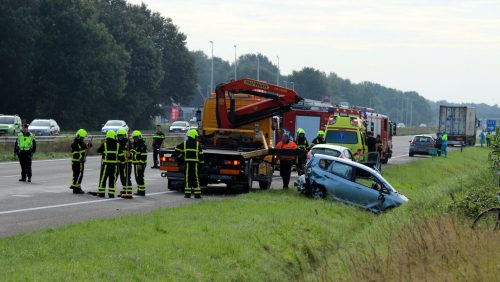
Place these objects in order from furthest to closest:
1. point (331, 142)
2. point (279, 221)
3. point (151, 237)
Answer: point (331, 142)
point (279, 221)
point (151, 237)

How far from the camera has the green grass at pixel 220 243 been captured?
12273 mm

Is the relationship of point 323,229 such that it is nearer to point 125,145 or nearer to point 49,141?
point 125,145

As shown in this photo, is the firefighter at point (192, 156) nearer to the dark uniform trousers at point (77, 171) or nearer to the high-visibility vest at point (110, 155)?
the high-visibility vest at point (110, 155)

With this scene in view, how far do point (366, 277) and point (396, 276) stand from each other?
38cm

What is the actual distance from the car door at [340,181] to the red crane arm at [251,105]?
162 inches

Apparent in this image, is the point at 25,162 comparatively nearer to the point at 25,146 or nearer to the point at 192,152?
the point at 25,146

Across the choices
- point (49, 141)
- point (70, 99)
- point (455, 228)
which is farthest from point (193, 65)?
point (455, 228)

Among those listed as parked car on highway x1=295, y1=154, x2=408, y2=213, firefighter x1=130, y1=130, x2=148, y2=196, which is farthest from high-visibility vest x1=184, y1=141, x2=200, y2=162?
parked car on highway x1=295, y1=154, x2=408, y2=213

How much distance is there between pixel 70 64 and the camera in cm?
7888

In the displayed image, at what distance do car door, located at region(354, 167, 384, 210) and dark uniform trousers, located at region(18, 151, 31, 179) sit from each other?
A: 9.25 m

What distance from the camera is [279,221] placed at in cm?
1855

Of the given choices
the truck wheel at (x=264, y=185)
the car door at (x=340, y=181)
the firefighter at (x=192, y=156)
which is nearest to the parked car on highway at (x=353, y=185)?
the car door at (x=340, y=181)

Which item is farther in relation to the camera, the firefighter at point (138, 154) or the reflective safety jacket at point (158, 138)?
the reflective safety jacket at point (158, 138)

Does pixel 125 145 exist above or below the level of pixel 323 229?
above
